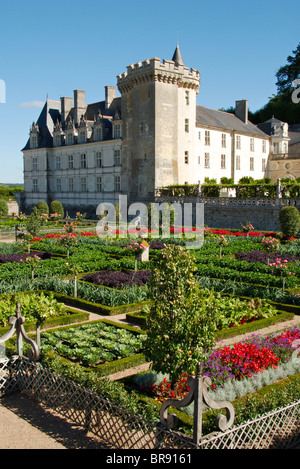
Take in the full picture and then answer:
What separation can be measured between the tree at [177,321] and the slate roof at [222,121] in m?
37.3

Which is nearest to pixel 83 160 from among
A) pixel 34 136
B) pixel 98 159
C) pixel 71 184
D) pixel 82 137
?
pixel 82 137

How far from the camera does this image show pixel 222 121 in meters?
47.3

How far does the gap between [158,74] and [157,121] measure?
3799 mm

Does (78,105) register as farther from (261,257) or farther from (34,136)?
(261,257)

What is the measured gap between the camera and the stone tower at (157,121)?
128 feet

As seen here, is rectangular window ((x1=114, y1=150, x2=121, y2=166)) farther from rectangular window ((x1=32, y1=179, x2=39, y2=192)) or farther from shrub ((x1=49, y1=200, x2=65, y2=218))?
rectangular window ((x1=32, y1=179, x2=39, y2=192))

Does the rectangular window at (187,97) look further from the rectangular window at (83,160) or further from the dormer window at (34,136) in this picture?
the dormer window at (34,136)

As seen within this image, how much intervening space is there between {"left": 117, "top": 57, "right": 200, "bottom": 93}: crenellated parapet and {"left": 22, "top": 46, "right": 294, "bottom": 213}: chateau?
8cm

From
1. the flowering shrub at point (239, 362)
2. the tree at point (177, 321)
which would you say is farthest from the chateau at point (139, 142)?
the tree at point (177, 321)

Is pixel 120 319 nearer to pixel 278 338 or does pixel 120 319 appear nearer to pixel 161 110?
pixel 278 338

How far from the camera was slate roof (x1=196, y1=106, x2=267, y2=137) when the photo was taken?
4484 centimetres

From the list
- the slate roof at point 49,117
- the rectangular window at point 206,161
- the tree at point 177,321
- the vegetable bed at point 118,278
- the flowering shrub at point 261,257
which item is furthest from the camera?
the slate roof at point 49,117

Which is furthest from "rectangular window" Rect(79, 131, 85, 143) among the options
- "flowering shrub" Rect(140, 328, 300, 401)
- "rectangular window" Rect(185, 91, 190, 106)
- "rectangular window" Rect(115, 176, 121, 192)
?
"flowering shrub" Rect(140, 328, 300, 401)
